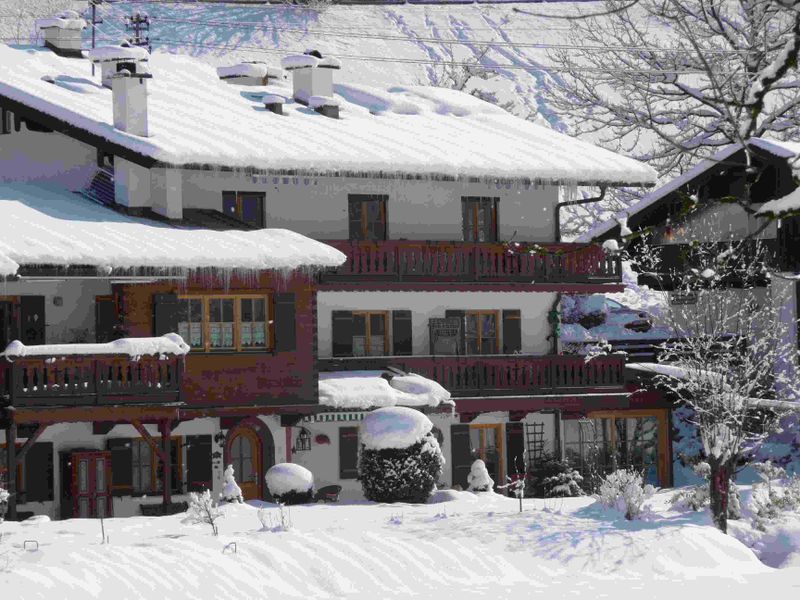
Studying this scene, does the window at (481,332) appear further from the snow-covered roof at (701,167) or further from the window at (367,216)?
the snow-covered roof at (701,167)

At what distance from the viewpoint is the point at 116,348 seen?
103 feet

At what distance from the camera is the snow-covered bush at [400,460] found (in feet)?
A: 108

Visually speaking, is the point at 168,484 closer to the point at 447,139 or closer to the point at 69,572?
the point at 69,572

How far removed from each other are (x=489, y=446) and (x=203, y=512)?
1290 centimetres

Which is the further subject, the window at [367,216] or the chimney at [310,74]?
the chimney at [310,74]

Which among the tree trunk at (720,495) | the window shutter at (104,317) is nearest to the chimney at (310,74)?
the window shutter at (104,317)

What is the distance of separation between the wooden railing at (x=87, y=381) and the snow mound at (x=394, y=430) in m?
3.73

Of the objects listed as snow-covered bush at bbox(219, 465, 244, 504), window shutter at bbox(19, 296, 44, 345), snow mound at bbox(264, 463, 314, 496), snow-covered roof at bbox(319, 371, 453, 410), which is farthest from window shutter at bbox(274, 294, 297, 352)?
window shutter at bbox(19, 296, 44, 345)

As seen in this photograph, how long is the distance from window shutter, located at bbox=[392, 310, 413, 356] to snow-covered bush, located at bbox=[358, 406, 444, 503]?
18.9 ft

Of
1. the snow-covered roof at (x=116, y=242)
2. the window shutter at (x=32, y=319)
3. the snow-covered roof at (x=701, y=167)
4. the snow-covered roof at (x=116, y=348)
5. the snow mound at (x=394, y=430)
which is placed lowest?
the snow mound at (x=394, y=430)

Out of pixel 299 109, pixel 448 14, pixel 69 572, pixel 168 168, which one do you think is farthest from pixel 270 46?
pixel 69 572

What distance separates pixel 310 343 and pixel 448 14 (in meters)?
77.1

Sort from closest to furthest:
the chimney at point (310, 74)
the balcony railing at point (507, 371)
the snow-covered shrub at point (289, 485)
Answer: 1. the snow-covered shrub at point (289, 485)
2. the balcony railing at point (507, 371)
3. the chimney at point (310, 74)

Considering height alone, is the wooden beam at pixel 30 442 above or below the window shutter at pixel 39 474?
above
